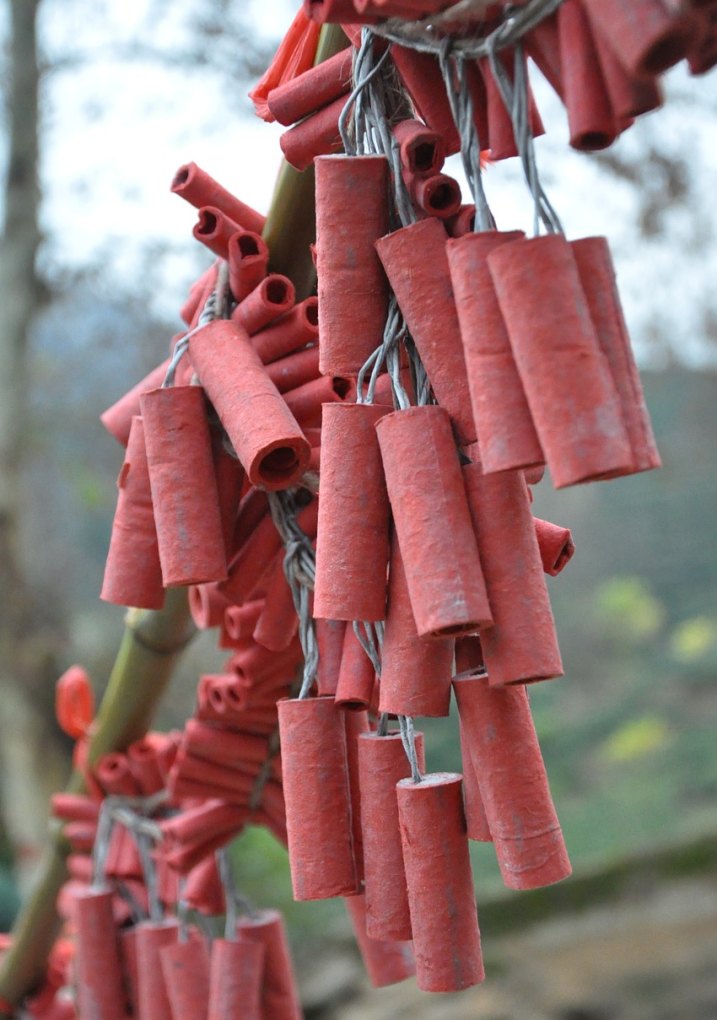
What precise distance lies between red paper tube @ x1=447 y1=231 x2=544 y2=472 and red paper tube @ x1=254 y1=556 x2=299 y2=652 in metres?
0.29

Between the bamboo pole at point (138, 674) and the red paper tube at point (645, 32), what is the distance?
25cm

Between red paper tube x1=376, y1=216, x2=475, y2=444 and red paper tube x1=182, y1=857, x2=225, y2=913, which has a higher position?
red paper tube x1=376, y1=216, x2=475, y2=444

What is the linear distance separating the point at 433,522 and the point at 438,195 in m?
0.15

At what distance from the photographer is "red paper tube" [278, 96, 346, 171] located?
0.56m

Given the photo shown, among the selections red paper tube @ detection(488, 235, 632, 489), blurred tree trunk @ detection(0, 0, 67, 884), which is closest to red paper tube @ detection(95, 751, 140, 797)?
red paper tube @ detection(488, 235, 632, 489)

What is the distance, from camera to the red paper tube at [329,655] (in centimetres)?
59

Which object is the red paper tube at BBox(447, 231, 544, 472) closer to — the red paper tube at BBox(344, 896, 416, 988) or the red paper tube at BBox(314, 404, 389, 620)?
the red paper tube at BBox(314, 404, 389, 620)

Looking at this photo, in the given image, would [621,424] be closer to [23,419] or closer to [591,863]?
[23,419]

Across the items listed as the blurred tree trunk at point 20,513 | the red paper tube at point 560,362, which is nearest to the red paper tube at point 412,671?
the red paper tube at point 560,362

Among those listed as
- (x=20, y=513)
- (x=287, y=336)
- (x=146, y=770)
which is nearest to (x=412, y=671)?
(x=287, y=336)

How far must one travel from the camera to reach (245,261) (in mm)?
660

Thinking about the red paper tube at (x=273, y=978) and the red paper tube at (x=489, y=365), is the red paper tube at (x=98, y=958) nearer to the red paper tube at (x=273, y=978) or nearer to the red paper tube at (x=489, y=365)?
the red paper tube at (x=273, y=978)

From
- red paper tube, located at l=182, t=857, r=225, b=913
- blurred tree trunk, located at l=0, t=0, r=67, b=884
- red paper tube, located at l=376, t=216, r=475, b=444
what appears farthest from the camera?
blurred tree trunk, located at l=0, t=0, r=67, b=884

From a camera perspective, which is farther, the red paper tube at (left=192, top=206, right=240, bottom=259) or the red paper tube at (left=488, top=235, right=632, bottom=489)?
the red paper tube at (left=192, top=206, right=240, bottom=259)
